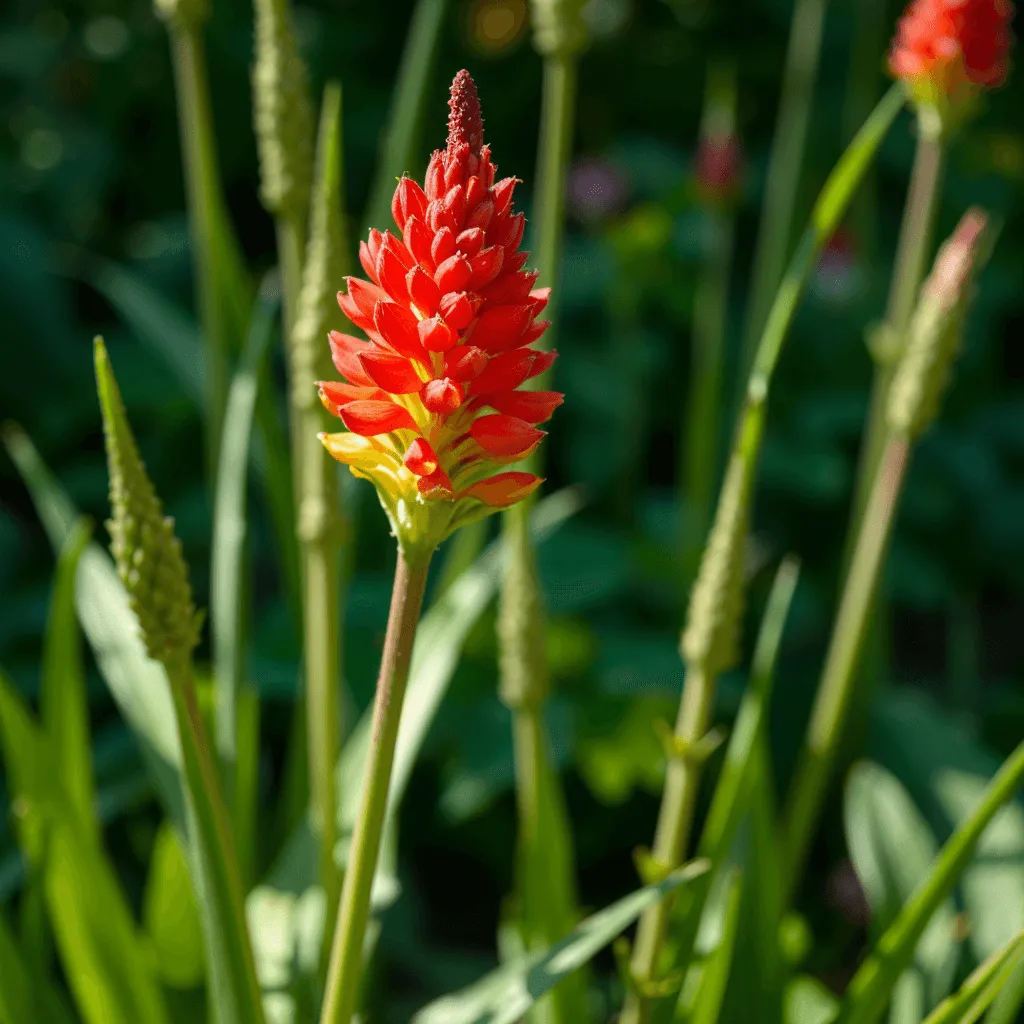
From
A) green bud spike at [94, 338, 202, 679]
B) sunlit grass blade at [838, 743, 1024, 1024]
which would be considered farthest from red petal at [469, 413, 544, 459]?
sunlit grass blade at [838, 743, 1024, 1024]

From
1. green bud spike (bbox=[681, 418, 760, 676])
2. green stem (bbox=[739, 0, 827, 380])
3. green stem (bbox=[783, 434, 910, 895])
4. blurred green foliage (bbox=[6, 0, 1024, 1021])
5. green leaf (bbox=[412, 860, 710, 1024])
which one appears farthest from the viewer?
green stem (bbox=[739, 0, 827, 380])

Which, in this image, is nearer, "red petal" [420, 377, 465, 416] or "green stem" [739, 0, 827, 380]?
"red petal" [420, 377, 465, 416]

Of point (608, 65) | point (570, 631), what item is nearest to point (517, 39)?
point (608, 65)

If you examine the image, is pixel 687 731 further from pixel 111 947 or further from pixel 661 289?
pixel 661 289

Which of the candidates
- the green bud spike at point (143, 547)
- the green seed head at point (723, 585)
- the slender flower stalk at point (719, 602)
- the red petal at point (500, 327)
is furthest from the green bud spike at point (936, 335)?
the green bud spike at point (143, 547)

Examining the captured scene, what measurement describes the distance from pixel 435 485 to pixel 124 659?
67 cm

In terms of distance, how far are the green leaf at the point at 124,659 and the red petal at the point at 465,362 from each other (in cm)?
62

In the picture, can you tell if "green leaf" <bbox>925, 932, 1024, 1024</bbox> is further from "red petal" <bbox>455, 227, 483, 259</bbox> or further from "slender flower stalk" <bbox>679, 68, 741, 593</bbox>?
"slender flower stalk" <bbox>679, 68, 741, 593</bbox>

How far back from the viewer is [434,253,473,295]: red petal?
0.61 m

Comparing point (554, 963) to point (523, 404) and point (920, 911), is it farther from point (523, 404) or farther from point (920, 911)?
point (523, 404)

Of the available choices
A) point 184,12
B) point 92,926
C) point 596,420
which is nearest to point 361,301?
point 184,12

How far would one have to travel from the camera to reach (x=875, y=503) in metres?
1.24

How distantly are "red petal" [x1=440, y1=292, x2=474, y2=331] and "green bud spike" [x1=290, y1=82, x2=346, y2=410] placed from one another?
40cm

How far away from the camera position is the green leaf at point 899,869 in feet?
4.09
